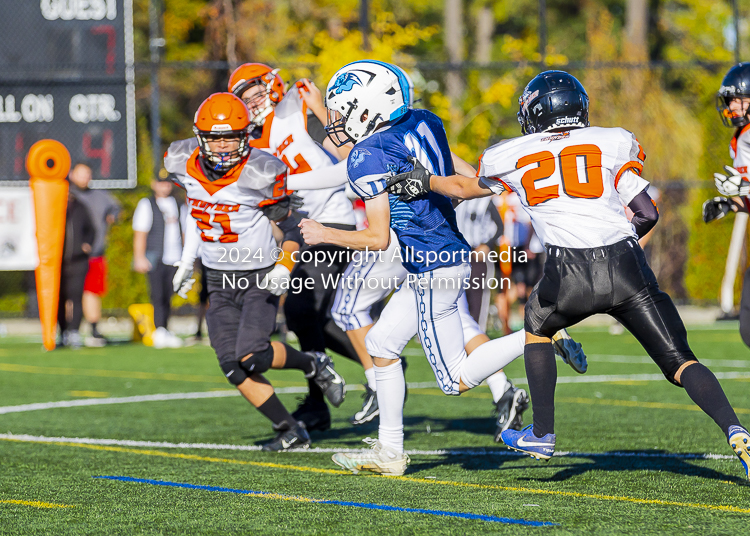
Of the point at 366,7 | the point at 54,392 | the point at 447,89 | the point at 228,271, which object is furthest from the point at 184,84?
the point at 228,271

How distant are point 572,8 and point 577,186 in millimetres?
25749

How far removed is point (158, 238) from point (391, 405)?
26.3ft

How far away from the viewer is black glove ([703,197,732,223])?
19.3 feet

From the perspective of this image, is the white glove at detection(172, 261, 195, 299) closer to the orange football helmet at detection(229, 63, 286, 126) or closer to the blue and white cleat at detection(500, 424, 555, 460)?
the orange football helmet at detection(229, 63, 286, 126)

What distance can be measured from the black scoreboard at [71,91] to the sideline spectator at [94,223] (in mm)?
381

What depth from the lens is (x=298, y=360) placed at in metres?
5.91

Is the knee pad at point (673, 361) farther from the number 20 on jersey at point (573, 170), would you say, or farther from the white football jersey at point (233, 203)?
the white football jersey at point (233, 203)

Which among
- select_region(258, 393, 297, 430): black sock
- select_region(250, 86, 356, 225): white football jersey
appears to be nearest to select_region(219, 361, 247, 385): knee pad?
select_region(258, 393, 297, 430): black sock

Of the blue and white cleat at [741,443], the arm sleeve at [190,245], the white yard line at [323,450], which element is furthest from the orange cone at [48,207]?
the blue and white cleat at [741,443]

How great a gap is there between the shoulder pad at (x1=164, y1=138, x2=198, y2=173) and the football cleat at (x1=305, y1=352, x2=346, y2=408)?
49.6 inches

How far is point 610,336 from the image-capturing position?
13.4m

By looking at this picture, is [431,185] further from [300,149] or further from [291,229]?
[300,149]

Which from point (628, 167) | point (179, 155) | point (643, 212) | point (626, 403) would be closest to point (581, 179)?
point (628, 167)

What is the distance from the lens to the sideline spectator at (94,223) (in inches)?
493
